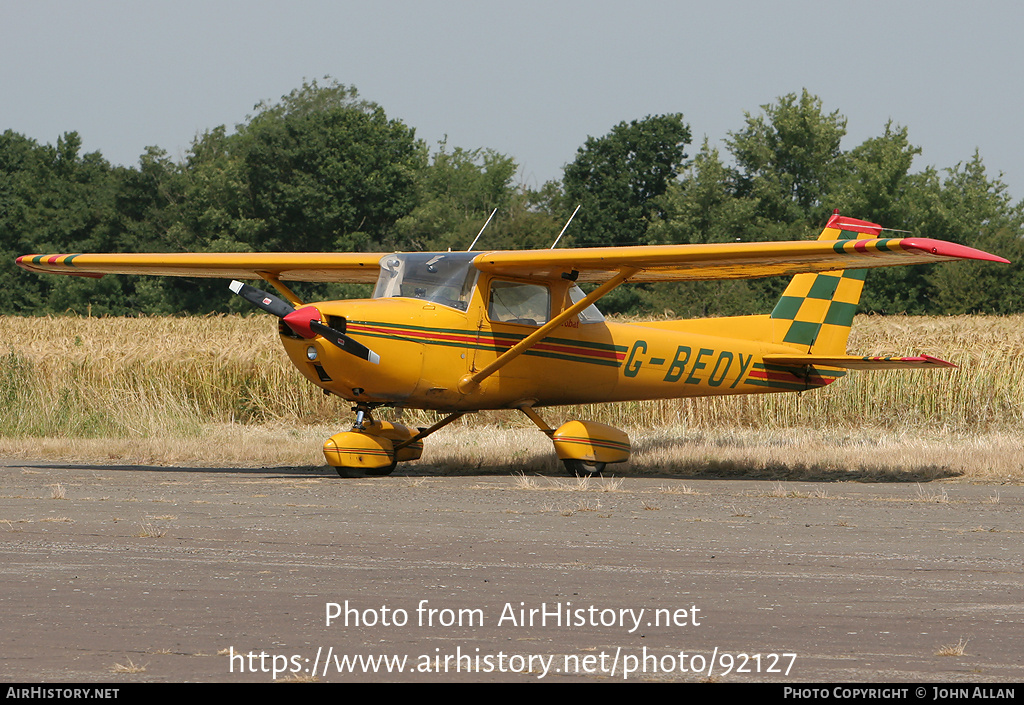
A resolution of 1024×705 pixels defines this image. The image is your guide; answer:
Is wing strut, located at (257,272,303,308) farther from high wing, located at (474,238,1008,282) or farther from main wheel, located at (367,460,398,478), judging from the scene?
high wing, located at (474,238,1008,282)

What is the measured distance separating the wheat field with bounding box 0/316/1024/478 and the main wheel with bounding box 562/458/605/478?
101 centimetres

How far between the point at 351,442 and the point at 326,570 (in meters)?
6.44

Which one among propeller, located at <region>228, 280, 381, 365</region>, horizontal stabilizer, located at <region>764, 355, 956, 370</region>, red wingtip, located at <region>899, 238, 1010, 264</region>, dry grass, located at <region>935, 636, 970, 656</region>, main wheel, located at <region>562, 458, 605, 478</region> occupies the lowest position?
main wheel, located at <region>562, 458, 605, 478</region>

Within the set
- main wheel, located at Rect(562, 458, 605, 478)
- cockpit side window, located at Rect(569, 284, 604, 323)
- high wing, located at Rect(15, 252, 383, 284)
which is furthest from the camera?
high wing, located at Rect(15, 252, 383, 284)

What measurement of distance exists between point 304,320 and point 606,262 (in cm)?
343

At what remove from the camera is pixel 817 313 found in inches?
614

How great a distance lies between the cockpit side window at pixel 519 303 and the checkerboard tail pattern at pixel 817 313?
140 inches

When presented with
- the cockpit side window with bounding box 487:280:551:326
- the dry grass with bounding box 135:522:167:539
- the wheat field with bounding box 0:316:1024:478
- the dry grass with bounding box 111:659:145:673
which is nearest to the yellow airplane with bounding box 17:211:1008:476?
the cockpit side window with bounding box 487:280:551:326

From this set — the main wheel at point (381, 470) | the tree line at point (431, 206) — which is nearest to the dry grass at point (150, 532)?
the main wheel at point (381, 470)

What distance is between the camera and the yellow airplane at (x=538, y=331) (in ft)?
39.5

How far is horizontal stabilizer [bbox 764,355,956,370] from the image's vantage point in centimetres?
1358

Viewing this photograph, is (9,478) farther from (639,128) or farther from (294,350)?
(639,128)

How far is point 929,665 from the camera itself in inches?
170

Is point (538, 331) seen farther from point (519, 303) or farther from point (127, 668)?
point (127, 668)
